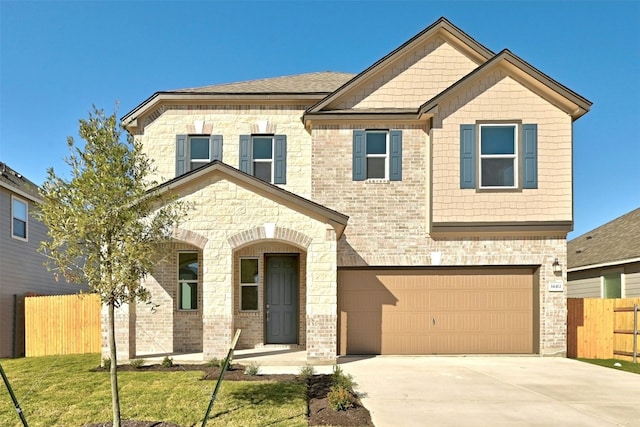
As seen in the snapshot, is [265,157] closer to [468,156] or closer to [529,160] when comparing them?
[468,156]

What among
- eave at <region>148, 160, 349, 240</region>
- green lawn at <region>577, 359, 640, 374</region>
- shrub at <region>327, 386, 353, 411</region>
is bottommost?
green lawn at <region>577, 359, 640, 374</region>

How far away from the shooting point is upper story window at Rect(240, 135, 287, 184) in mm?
13719

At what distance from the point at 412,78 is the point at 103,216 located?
10.3 meters

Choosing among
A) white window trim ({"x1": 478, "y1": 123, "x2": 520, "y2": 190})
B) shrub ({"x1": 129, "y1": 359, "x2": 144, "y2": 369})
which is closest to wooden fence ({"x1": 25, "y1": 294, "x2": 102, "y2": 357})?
shrub ({"x1": 129, "y1": 359, "x2": 144, "y2": 369})

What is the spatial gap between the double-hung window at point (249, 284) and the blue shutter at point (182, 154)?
3227 mm

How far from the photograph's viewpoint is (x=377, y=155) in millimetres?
13320

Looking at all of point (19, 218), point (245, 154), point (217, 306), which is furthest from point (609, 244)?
point (19, 218)

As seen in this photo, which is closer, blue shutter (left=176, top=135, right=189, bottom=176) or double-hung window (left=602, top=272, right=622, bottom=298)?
blue shutter (left=176, top=135, right=189, bottom=176)

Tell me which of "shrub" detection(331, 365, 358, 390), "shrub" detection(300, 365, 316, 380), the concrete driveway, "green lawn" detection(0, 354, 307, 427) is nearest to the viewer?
"green lawn" detection(0, 354, 307, 427)

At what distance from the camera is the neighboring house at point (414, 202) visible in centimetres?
1270

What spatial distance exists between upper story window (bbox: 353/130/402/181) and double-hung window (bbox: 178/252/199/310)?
520 cm

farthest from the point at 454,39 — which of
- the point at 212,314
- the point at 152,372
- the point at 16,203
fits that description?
the point at 16,203

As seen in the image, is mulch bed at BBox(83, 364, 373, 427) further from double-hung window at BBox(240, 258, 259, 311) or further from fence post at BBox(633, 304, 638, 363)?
fence post at BBox(633, 304, 638, 363)

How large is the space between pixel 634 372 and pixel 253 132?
11.6 m
